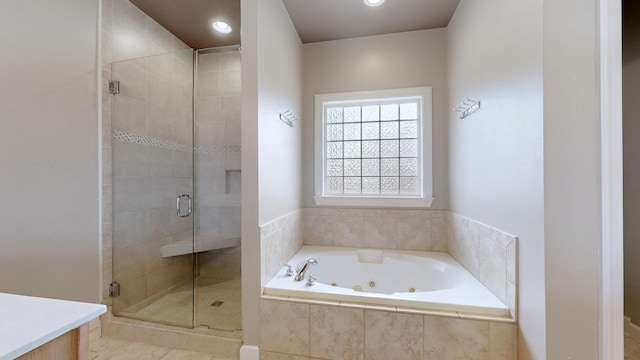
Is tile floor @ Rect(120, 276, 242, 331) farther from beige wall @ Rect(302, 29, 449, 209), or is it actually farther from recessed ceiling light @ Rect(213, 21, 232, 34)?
recessed ceiling light @ Rect(213, 21, 232, 34)

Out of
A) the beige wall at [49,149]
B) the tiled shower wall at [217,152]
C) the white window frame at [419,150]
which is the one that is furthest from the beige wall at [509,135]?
the beige wall at [49,149]

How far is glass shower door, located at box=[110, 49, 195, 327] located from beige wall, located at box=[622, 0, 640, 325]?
3.37 metres

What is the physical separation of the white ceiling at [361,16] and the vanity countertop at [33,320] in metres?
2.35

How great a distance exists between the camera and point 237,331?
5.84 ft

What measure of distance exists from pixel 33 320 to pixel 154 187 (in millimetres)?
1849

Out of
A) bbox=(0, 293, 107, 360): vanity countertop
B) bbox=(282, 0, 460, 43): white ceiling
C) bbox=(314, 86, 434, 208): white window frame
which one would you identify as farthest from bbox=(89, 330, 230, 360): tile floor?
bbox=(282, 0, 460, 43): white ceiling

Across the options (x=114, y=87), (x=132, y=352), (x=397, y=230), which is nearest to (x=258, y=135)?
(x=114, y=87)

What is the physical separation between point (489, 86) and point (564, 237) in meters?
0.98

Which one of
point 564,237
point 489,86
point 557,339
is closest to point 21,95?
point 489,86

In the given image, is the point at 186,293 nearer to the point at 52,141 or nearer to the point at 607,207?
the point at 52,141

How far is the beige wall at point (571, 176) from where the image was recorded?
109 centimetres

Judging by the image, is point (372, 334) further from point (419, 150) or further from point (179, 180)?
point (179, 180)

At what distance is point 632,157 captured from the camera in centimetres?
187

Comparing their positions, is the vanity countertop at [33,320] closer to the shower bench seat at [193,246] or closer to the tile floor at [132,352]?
the tile floor at [132,352]
